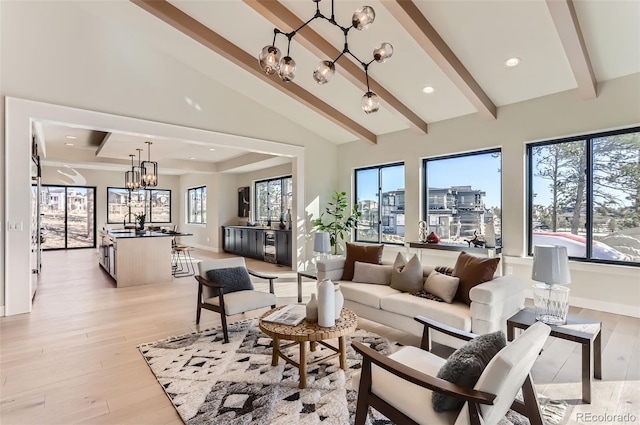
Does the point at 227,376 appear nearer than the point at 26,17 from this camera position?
Yes

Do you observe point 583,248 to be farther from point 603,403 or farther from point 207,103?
point 207,103

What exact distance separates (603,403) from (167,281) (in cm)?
617

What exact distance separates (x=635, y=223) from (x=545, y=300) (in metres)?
2.58

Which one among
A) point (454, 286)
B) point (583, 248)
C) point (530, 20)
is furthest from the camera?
point (583, 248)

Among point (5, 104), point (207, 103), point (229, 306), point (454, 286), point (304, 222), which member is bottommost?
point (229, 306)

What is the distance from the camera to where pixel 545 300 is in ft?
8.72

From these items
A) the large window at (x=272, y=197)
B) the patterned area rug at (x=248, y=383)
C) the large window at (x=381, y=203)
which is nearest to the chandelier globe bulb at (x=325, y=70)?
the patterned area rug at (x=248, y=383)

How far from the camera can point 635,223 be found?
407 centimetres

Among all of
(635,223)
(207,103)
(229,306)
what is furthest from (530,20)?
(207,103)

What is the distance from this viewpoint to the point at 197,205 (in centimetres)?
1245

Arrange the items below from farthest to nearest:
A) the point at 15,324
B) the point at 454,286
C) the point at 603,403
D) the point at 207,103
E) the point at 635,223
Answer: the point at 207,103 < the point at 635,223 < the point at 15,324 < the point at 454,286 < the point at 603,403

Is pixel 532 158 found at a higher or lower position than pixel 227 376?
higher

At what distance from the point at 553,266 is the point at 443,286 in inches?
37.0

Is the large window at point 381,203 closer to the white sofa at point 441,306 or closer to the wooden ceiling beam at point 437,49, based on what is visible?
the wooden ceiling beam at point 437,49
